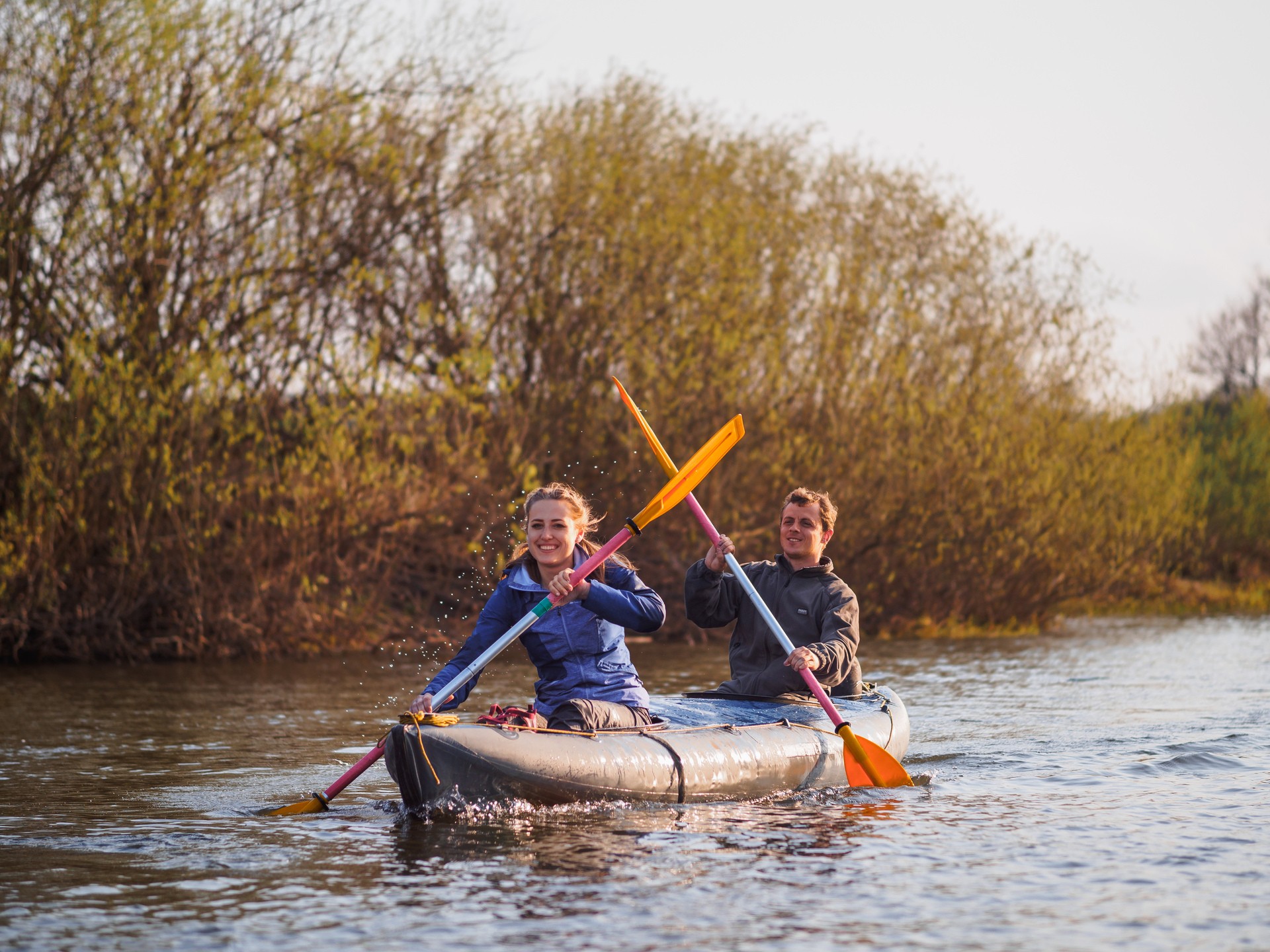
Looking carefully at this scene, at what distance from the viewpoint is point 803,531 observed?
22.4 feet

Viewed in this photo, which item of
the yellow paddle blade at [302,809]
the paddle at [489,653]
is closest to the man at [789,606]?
the paddle at [489,653]

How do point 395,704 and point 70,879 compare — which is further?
point 395,704

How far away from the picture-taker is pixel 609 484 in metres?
13.9

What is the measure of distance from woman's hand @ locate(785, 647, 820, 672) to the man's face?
562mm

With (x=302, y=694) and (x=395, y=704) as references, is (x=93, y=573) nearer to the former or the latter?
(x=302, y=694)

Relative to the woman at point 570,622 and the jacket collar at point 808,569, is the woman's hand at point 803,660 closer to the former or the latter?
the jacket collar at point 808,569

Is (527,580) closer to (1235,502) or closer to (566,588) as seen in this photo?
(566,588)

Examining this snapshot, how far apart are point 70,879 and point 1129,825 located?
3671mm

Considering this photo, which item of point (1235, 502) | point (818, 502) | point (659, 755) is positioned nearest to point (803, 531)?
point (818, 502)

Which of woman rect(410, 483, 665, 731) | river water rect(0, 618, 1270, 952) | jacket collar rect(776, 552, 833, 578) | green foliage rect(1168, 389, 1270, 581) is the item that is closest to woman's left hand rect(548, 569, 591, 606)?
woman rect(410, 483, 665, 731)

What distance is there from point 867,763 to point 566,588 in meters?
1.79

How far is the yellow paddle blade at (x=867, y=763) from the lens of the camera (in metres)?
6.32

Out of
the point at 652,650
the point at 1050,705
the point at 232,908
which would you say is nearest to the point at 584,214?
the point at 652,650

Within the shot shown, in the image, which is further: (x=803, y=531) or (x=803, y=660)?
(x=803, y=531)
